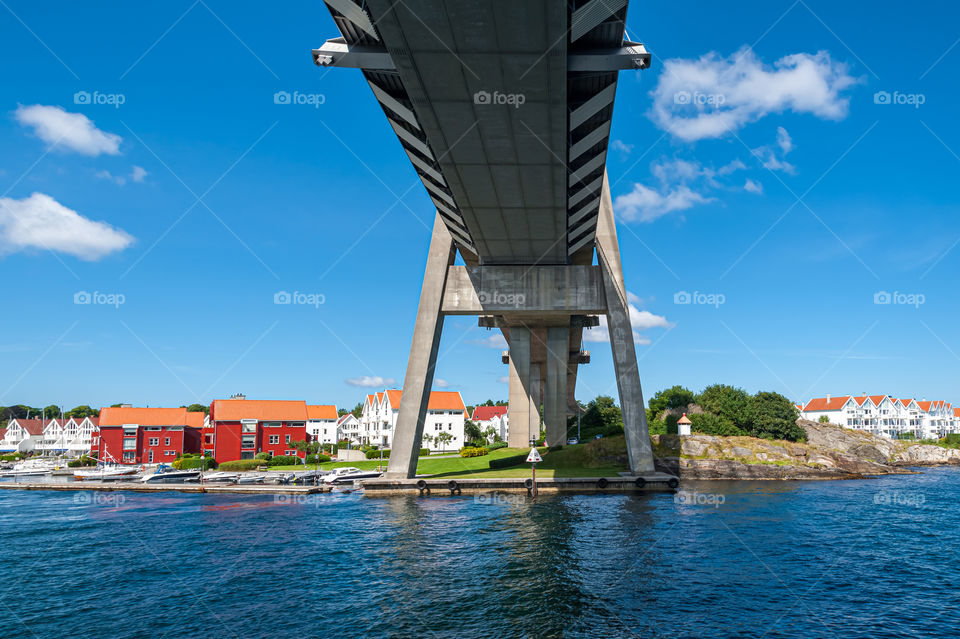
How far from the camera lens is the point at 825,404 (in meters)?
128

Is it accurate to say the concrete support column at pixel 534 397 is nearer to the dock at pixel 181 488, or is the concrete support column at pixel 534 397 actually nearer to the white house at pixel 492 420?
the dock at pixel 181 488

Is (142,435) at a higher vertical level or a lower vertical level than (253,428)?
lower

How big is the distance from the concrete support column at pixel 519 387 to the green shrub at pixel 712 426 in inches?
758

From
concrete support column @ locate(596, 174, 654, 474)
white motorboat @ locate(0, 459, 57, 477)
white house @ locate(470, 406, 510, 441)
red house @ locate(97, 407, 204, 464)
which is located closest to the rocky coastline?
concrete support column @ locate(596, 174, 654, 474)

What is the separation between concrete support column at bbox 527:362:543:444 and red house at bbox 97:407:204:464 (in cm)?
5226

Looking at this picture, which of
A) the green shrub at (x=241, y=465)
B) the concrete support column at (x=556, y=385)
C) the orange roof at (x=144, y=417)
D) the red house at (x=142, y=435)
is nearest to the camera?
the concrete support column at (x=556, y=385)

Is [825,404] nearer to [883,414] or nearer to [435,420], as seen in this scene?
[883,414]

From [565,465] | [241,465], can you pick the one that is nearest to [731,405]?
[565,465]

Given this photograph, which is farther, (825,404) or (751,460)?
(825,404)

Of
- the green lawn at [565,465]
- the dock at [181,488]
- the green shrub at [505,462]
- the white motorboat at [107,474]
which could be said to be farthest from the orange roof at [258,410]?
the green shrub at [505,462]

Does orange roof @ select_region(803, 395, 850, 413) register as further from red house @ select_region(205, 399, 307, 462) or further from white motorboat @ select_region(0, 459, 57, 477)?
white motorboat @ select_region(0, 459, 57, 477)

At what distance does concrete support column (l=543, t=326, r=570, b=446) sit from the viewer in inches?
2633

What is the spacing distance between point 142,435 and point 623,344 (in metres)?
74.0

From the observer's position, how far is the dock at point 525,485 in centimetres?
3856
